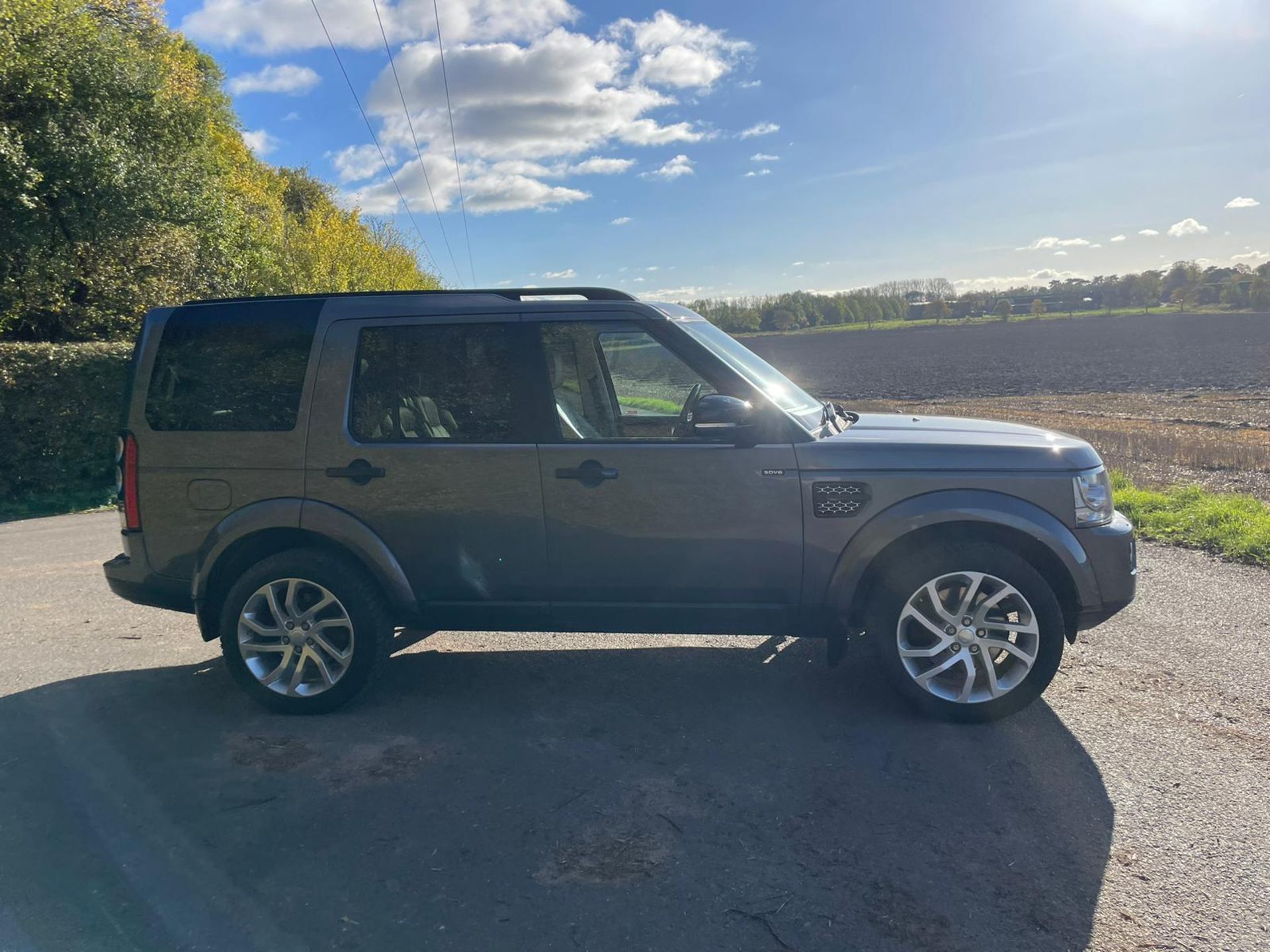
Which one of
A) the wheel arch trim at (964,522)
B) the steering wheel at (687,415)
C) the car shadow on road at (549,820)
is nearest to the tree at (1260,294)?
the wheel arch trim at (964,522)

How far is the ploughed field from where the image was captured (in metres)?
13.8

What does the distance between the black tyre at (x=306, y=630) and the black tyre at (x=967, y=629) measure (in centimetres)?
244

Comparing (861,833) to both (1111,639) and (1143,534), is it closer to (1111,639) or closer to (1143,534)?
(1111,639)

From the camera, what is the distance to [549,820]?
324 centimetres

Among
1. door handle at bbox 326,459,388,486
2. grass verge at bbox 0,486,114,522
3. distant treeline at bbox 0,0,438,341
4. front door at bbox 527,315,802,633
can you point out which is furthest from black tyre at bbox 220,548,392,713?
distant treeline at bbox 0,0,438,341

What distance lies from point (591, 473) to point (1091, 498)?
7.59ft

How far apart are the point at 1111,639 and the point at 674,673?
263 centimetres

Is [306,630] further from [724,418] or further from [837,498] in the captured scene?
[837,498]

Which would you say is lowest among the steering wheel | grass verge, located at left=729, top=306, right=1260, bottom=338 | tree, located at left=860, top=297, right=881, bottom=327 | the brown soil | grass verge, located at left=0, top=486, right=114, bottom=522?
the brown soil

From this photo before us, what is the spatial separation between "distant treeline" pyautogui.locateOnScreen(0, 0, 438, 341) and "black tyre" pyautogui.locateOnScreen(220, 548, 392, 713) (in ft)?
38.0

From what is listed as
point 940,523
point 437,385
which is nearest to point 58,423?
point 437,385

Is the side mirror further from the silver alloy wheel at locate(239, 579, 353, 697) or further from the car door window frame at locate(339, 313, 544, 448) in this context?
the silver alloy wheel at locate(239, 579, 353, 697)

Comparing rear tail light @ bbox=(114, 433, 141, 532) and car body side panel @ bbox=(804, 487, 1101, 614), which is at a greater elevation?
rear tail light @ bbox=(114, 433, 141, 532)

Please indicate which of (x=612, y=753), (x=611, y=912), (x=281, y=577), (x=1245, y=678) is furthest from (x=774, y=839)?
(x=1245, y=678)
